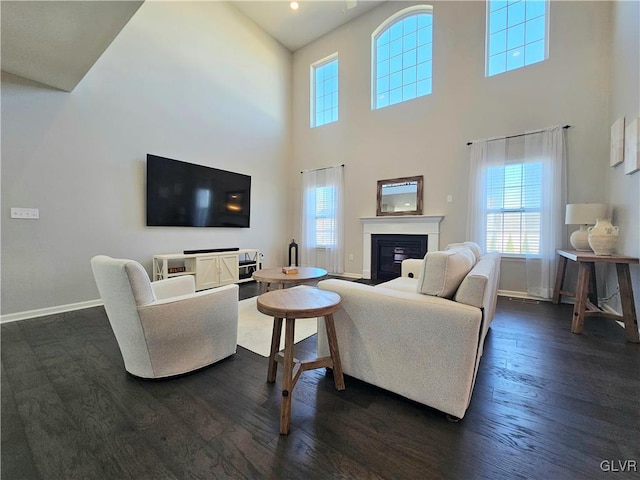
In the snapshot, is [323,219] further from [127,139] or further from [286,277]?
[127,139]

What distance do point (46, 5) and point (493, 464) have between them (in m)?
3.93

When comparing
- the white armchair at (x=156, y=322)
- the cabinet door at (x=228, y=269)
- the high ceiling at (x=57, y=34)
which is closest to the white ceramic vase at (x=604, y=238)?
the white armchair at (x=156, y=322)

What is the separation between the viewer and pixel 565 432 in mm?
1299

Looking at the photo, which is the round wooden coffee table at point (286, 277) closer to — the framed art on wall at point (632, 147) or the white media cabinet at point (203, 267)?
the white media cabinet at point (203, 267)

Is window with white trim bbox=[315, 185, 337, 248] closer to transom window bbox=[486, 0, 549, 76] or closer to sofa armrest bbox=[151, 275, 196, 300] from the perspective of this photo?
Answer: transom window bbox=[486, 0, 549, 76]

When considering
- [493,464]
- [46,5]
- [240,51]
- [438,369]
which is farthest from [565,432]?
[240,51]

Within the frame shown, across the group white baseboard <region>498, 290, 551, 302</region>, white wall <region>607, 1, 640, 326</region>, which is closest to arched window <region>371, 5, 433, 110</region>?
white wall <region>607, 1, 640, 326</region>

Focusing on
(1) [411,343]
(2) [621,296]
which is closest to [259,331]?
(1) [411,343]

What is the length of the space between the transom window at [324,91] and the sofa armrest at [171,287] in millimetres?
4866

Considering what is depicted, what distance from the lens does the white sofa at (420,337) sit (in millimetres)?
1337

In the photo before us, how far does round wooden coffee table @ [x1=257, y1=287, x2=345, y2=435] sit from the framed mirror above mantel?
3618 millimetres

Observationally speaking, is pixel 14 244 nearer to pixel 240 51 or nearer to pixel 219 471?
pixel 219 471

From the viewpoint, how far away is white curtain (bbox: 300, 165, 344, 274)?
5637 mm

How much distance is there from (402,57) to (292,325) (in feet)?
18.4
